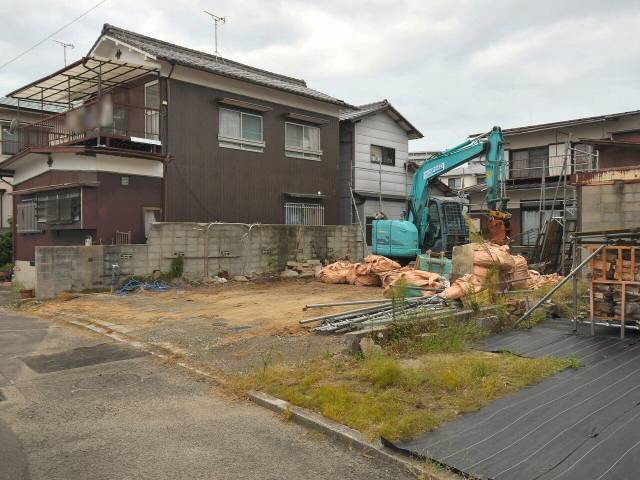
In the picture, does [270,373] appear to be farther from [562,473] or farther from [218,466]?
[562,473]

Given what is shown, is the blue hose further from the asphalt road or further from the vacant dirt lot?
the asphalt road

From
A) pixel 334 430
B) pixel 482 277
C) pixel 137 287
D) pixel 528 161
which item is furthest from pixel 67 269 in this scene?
pixel 528 161

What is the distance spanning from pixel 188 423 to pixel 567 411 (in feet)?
11.1

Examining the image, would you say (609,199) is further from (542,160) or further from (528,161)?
(528,161)

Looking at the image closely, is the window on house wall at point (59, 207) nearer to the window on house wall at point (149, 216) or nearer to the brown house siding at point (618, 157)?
the window on house wall at point (149, 216)

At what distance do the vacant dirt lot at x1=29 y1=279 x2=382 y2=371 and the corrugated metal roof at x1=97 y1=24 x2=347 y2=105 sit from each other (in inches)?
271

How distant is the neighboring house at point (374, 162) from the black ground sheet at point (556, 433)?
604 inches

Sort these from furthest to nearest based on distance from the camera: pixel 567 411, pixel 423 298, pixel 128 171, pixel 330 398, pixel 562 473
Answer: pixel 128 171 → pixel 423 298 → pixel 330 398 → pixel 567 411 → pixel 562 473

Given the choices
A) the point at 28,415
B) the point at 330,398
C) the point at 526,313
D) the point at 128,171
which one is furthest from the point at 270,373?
the point at 128,171

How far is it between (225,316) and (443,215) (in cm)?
951

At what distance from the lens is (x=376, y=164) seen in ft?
72.6

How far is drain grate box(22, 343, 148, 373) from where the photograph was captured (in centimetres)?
667

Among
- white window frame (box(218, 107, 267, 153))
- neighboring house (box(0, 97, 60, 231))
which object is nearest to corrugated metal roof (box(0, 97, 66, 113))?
neighboring house (box(0, 97, 60, 231))

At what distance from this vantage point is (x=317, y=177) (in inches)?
779
